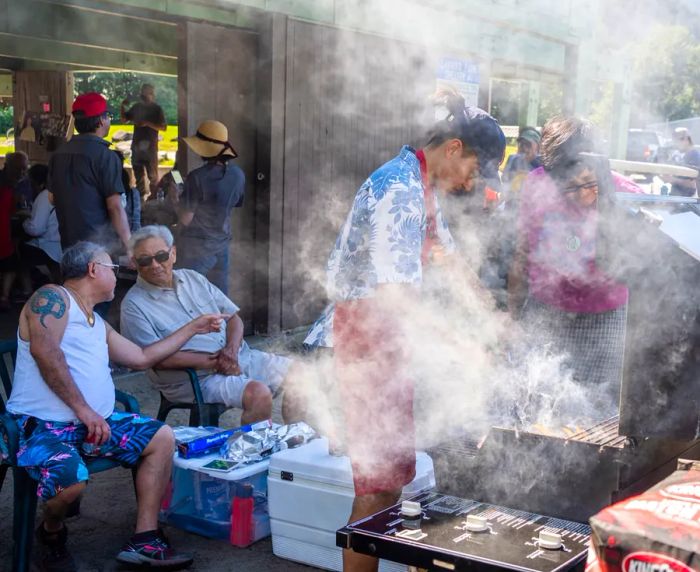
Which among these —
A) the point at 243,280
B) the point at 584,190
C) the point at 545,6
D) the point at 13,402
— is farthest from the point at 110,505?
the point at 545,6

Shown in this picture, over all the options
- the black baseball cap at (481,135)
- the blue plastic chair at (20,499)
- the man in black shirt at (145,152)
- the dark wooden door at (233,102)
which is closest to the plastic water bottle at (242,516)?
the blue plastic chair at (20,499)

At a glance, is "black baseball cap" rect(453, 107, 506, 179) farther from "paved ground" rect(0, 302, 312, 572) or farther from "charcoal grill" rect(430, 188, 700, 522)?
"paved ground" rect(0, 302, 312, 572)

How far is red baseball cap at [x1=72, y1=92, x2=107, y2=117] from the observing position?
4.80 m

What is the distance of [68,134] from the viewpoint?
1105cm

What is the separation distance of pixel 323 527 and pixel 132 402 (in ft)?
3.16

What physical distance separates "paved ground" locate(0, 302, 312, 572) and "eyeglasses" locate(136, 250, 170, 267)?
101cm

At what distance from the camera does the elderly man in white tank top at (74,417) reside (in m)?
3.05

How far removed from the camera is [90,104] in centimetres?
480

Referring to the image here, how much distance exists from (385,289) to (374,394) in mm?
312

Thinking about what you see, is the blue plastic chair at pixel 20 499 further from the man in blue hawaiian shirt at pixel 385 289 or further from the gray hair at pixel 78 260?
the man in blue hawaiian shirt at pixel 385 289

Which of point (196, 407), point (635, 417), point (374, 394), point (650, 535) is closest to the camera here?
point (650, 535)

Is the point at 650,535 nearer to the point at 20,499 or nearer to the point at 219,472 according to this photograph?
the point at 219,472

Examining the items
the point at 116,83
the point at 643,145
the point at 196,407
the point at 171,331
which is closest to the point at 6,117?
the point at 116,83

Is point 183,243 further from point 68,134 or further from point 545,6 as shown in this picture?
point 68,134
